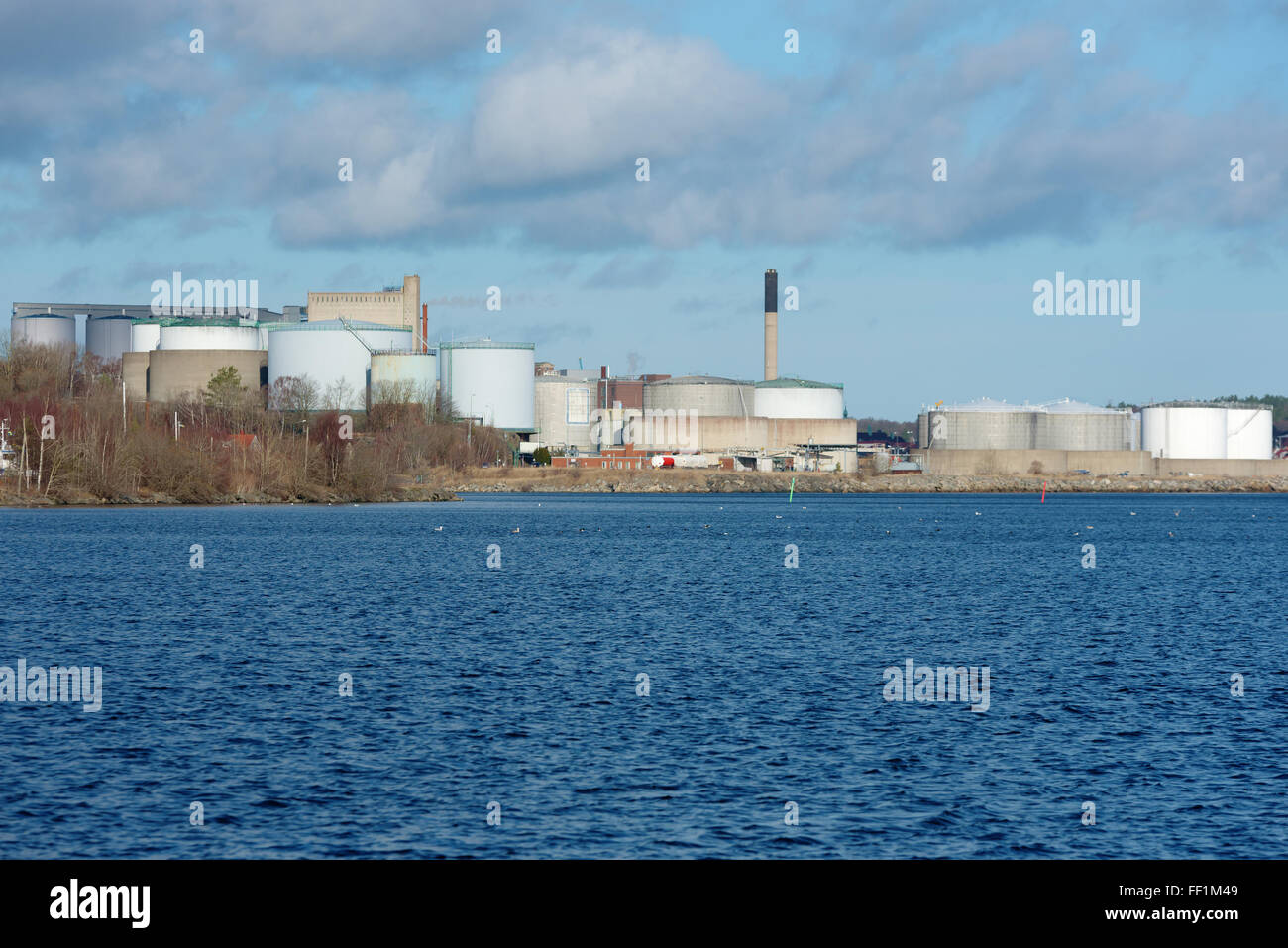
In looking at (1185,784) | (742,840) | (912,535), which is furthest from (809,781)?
(912,535)

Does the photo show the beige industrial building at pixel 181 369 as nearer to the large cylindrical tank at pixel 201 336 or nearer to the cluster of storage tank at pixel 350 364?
the cluster of storage tank at pixel 350 364

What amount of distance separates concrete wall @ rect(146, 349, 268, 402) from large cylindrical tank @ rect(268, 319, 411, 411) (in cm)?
371

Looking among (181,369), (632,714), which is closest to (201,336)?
(181,369)

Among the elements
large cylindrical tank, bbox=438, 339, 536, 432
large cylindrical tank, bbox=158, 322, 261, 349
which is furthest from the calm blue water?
large cylindrical tank, bbox=158, 322, 261, 349

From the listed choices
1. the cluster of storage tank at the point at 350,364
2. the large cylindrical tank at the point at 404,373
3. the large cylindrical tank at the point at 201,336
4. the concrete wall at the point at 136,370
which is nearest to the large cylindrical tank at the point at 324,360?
the cluster of storage tank at the point at 350,364

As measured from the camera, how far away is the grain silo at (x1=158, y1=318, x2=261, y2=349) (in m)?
194

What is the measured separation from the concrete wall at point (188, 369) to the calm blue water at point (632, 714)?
121 m

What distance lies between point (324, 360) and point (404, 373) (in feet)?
33.0

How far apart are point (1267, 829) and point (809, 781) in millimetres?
6369

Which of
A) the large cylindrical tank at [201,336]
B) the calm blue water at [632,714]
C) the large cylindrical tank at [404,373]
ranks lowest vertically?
the calm blue water at [632,714]

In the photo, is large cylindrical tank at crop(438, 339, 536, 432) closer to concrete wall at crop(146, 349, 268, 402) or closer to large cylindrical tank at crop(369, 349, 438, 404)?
large cylindrical tank at crop(369, 349, 438, 404)

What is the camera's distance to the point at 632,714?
2812cm

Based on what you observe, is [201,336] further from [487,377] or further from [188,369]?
[487,377]

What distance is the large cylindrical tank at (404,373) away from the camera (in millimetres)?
181650
